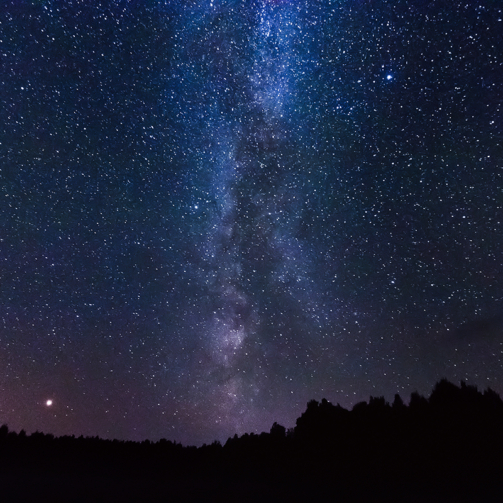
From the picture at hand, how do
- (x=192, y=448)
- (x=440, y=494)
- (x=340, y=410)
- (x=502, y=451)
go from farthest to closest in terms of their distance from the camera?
(x=192, y=448)
(x=340, y=410)
(x=502, y=451)
(x=440, y=494)

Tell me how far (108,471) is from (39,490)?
766 centimetres

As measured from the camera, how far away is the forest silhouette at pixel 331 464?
39.7 ft

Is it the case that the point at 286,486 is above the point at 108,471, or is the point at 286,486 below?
below

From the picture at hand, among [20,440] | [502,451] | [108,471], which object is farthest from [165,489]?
[20,440]

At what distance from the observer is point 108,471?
18984 millimetres

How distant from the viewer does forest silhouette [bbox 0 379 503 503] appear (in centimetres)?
1210

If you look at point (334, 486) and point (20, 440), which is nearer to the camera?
point (334, 486)

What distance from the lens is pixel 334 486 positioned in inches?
538

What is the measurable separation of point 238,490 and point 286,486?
71.2 inches

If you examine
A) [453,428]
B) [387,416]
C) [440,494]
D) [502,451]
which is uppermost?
[387,416]

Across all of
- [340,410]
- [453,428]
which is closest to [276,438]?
[340,410]

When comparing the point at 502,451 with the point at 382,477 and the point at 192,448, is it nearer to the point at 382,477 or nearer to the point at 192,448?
the point at 382,477

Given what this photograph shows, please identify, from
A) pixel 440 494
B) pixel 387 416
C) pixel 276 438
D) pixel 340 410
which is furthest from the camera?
pixel 276 438

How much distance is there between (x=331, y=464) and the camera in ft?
51.1
